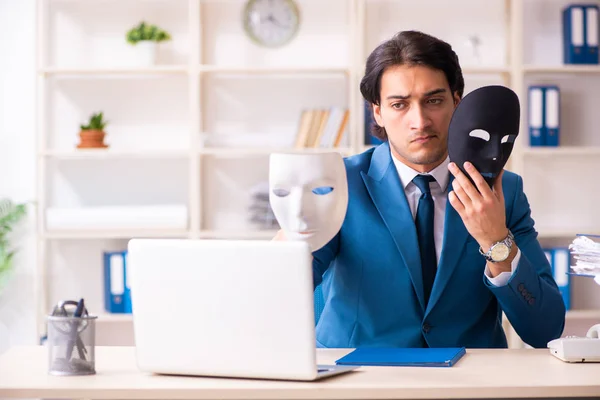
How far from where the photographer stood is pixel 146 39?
391cm

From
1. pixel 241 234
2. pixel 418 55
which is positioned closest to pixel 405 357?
pixel 418 55

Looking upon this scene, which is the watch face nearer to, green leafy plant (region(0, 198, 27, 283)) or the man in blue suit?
the man in blue suit

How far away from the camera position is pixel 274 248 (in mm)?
1296

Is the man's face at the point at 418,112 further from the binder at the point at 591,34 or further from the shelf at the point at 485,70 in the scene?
the binder at the point at 591,34

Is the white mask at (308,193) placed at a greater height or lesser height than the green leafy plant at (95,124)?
lesser

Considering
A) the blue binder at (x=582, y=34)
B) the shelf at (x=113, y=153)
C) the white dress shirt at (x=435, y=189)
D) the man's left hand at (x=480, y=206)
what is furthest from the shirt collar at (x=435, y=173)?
the blue binder at (x=582, y=34)

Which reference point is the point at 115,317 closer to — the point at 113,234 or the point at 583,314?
the point at 113,234

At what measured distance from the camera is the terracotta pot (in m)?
3.86

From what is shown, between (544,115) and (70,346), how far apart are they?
300cm

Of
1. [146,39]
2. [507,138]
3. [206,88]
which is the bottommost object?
[507,138]

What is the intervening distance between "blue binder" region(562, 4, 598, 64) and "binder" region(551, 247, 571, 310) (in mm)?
918

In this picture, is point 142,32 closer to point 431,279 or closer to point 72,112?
point 72,112

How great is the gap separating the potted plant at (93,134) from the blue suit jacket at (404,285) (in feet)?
7.24

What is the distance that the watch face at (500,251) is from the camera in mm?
1663
